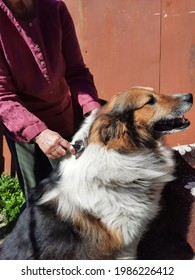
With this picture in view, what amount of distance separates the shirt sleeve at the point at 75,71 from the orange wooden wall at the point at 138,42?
1002 mm

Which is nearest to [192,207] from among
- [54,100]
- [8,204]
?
[54,100]

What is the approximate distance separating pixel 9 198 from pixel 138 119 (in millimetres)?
2166

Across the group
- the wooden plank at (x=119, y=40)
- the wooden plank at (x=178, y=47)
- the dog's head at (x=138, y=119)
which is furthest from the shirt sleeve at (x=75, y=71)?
the wooden plank at (x=178, y=47)

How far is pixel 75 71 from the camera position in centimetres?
Result: 294

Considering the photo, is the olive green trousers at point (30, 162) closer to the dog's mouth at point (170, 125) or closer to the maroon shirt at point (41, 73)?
the maroon shirt at point (41, 73)

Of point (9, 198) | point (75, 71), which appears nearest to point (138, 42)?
point (75, 71)

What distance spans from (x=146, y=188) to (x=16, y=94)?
107 cm

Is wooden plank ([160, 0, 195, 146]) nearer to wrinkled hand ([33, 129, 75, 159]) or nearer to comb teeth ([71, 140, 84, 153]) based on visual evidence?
comb teeth ([71, 140, 84, 153])

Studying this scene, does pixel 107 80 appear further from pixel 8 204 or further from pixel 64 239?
pixel 64 239

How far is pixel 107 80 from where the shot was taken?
399cm

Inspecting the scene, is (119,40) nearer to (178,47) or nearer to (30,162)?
(178,47)

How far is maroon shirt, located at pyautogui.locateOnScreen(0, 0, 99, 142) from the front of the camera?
7.95 ft
